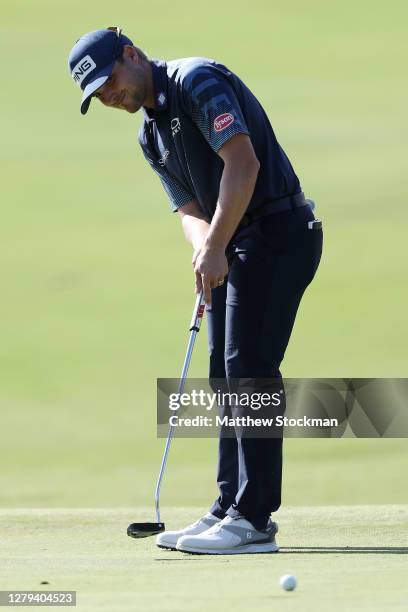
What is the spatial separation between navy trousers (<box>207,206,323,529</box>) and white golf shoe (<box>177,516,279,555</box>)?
29mm

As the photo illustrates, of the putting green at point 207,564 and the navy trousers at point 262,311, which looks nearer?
the putting green at point 207,564

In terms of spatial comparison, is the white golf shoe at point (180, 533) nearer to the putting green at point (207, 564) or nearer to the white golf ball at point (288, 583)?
the putting green at point (207, 564)

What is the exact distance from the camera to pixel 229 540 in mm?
3916

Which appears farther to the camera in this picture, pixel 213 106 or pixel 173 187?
pixel 173 187

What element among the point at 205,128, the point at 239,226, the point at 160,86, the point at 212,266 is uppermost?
the point at 160,86

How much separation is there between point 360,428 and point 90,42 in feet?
8.29

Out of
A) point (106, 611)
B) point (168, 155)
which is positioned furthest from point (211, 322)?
point (106, 611)

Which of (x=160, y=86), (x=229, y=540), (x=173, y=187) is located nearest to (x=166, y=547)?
(x=229, y=540)

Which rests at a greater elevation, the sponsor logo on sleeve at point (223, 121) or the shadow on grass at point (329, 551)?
the sponsor logo on sleeve at point (223, 121)

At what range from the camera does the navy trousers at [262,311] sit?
155 inches

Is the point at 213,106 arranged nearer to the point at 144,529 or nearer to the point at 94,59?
the point at 94,59

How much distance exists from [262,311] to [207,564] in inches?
29.7

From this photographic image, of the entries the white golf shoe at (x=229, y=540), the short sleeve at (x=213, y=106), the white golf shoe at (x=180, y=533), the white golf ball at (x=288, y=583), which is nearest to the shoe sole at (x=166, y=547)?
the white golf shoe at (x=180, y=533)

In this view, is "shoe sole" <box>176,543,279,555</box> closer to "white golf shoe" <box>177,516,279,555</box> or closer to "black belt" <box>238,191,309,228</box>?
"white golf shoe" <box>177,516,279,555</box>
